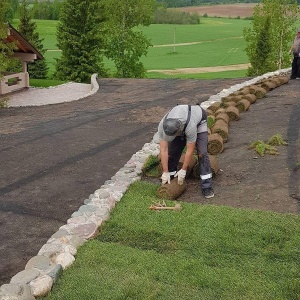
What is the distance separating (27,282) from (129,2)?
3239cm

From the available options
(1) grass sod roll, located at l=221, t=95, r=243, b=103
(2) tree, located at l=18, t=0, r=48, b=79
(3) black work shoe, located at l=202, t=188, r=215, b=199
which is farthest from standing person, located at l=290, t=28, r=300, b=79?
(2) tree, located at l=18, t=0, r=48, b=79

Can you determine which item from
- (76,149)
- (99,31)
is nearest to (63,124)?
(76,149)

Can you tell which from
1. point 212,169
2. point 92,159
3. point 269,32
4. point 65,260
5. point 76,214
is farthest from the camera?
point 269,32

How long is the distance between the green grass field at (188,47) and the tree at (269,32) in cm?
783

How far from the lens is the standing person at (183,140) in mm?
7211

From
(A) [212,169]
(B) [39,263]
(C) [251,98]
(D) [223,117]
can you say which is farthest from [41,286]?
(C) [251,98]

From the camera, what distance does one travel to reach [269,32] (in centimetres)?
3650

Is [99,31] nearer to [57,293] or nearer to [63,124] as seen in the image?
[63,124]

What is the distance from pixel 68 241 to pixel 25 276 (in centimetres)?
94

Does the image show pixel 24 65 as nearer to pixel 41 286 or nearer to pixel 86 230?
pixel 86 230

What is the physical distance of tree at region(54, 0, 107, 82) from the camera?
1254 inches

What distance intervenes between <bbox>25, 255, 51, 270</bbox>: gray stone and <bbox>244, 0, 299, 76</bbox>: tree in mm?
33417

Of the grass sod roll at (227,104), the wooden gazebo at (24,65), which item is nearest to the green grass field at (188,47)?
the wooden gazebo at (24,65)

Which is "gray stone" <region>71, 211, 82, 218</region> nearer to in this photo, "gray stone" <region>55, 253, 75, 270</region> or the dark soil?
the dark soil
